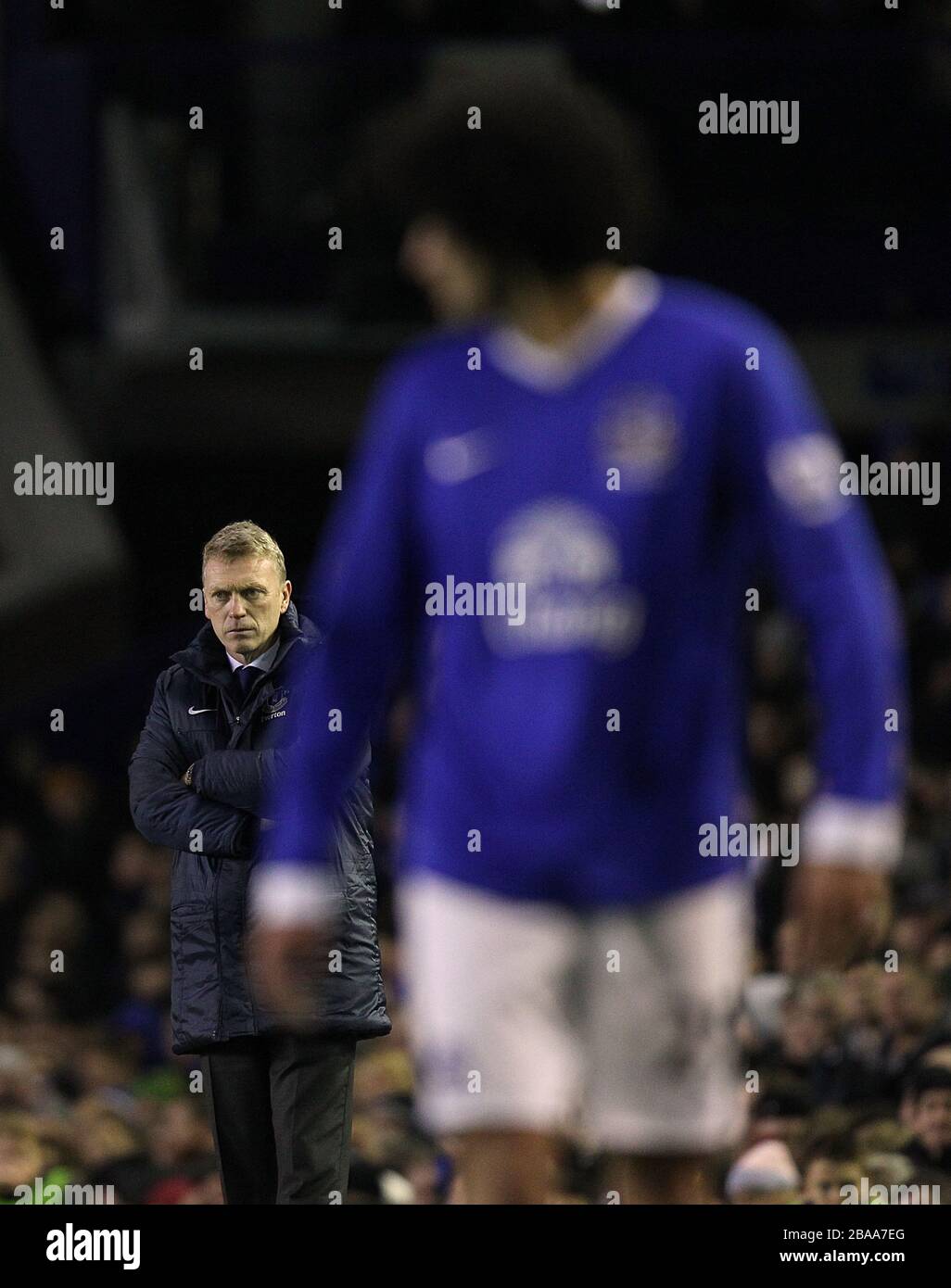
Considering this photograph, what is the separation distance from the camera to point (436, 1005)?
2203 millimetres

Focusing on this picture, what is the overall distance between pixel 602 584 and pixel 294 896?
0.42m

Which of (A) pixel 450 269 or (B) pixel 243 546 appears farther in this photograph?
(B) pixel 243 546

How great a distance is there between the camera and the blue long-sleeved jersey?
2.10m

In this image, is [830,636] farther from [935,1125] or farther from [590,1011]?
[935,1125]

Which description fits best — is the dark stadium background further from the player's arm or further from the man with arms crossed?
the player's arm

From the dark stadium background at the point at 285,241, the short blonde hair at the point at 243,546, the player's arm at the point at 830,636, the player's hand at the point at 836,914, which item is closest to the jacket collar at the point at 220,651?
the short blonde hair at the point at 243,546

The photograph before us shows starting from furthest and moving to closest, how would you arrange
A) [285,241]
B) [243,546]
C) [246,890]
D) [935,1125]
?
1. [285,241]
2. [935,1125]
3. [246,890]
4. [243,546]

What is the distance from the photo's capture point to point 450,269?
86.4 inches

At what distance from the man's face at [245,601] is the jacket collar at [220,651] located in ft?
0.08

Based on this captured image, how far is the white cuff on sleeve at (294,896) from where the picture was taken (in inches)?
84.3

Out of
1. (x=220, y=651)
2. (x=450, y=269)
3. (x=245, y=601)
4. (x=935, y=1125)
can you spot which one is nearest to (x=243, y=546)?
(x=245, y=601)

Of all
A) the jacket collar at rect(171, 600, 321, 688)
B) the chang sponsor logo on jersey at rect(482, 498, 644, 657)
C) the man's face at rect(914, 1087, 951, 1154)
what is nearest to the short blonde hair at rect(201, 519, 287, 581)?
the jacket collar at rect(171, 600, 321, 688)
